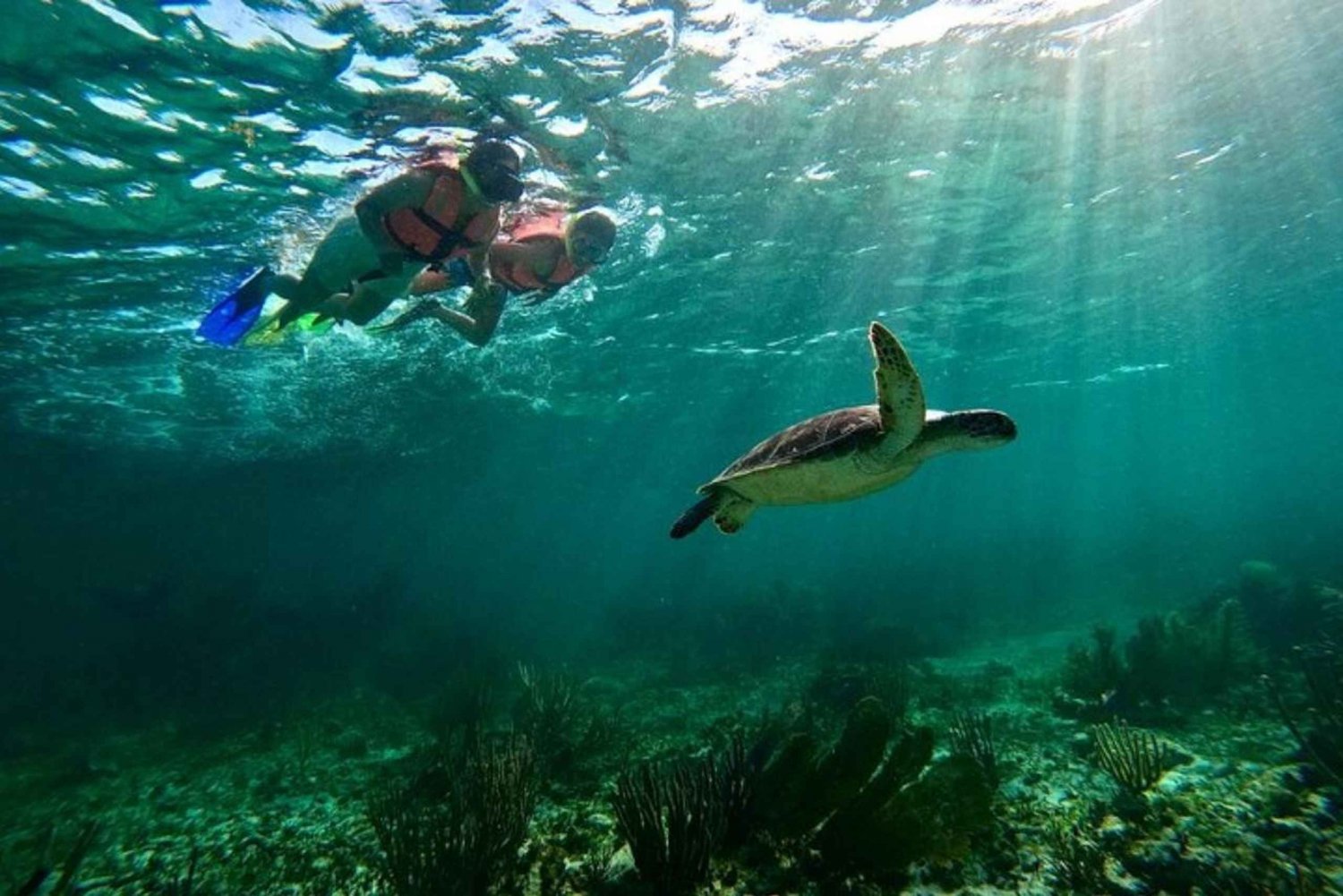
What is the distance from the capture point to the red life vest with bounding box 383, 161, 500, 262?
20.3 feet

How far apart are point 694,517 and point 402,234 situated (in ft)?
13.7

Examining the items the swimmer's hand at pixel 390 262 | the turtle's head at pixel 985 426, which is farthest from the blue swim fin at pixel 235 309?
the turtle's head at pixel 985 426

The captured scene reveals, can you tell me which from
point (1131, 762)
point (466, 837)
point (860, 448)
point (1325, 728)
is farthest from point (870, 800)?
point (1325, 728)

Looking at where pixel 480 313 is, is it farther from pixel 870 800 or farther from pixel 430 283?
pixel 870 800

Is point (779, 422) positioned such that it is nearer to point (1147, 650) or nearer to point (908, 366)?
point (1147, 650)

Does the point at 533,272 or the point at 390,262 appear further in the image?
the point at 533,272

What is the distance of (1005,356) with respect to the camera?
2712cm

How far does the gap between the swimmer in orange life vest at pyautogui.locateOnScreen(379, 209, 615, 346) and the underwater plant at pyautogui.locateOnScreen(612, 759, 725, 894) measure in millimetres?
5906

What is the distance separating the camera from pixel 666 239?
1426 centimetres

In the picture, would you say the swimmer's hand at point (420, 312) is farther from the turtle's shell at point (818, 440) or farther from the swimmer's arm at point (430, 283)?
the turtle's shell at point (818, 440)

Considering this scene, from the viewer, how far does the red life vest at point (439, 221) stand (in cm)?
618

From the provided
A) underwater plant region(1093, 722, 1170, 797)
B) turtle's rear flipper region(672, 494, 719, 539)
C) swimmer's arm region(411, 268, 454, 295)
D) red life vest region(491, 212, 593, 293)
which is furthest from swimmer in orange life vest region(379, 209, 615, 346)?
underwater plant region(1093, 722, 1170, 797)

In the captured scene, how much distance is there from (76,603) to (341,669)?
3890 centimetres

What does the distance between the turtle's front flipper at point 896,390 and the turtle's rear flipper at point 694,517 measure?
6.36 ft
